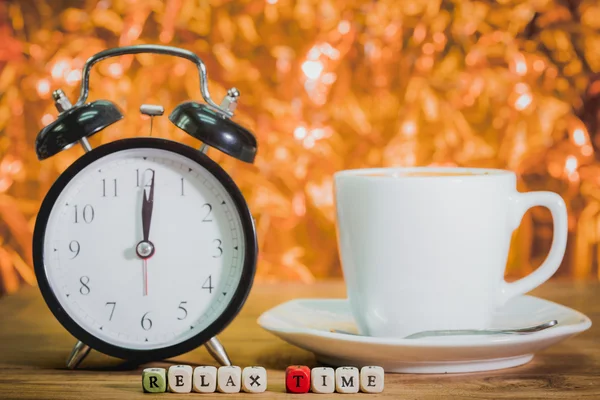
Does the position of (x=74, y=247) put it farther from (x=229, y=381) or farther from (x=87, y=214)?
(x=229, y=381)

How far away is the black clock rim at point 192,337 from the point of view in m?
0.65

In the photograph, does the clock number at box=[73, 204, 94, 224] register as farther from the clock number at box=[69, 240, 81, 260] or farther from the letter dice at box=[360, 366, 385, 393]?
the letter dice at box=[360, 366, 385, 393]

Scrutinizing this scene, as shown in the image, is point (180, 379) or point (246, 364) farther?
point (246, 364)

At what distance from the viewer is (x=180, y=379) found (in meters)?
0.59

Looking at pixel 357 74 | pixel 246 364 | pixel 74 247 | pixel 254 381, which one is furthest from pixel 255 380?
pixel 357 74

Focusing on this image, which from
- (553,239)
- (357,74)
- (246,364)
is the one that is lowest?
(246,364)

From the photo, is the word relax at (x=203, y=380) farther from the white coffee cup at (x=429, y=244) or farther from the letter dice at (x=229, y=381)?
the white coffee cup at (x=429, y=244)

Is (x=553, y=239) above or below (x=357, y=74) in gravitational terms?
below

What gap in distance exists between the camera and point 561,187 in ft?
5.13

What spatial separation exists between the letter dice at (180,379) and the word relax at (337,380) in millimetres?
83

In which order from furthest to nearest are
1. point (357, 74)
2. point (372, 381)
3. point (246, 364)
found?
point (357, 74), point (246, 364), point (372, 381)

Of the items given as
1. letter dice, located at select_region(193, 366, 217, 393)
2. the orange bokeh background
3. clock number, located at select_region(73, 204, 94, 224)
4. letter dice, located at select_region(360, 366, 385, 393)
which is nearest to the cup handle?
letter dice, located at select_region(360, 366, 385, 393)

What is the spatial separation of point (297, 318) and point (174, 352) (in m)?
0.16

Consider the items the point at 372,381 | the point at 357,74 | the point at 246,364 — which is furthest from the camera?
the point at 357,74
